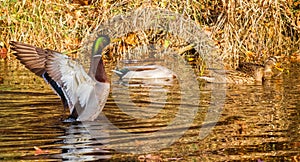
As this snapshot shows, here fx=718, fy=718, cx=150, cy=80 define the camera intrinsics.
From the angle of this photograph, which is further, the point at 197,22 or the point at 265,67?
the point at 197,22

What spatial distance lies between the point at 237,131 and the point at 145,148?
43.0 inches

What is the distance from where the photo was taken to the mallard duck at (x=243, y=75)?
10055mm

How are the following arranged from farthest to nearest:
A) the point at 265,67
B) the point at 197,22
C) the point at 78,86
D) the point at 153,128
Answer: the point at 197,22 < the point at 265,67 < the point at 78,86 < the point at 153,128

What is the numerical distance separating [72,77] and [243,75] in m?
4.11

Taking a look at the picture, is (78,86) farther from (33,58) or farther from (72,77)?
(33,58)

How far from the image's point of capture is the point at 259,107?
7.57 metres

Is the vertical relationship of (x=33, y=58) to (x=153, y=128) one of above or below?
above

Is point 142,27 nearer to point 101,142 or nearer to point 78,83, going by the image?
point 78,83

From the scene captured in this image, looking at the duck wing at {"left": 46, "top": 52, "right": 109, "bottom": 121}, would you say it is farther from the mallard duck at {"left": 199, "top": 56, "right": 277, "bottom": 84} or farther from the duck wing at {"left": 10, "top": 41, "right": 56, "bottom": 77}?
the mallard duck at {"left": 199, "top": 56, "right": 277, "bottom": 84}

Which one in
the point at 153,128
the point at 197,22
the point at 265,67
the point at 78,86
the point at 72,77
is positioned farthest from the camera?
the point at 197,22

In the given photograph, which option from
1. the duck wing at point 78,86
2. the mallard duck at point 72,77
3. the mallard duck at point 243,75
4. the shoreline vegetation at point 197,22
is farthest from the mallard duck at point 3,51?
the duck wing at point 78,86

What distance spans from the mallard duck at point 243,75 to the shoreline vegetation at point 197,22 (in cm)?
67

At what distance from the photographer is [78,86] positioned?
679 centimetres

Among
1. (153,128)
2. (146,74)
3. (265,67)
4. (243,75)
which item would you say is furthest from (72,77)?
(265,67)
